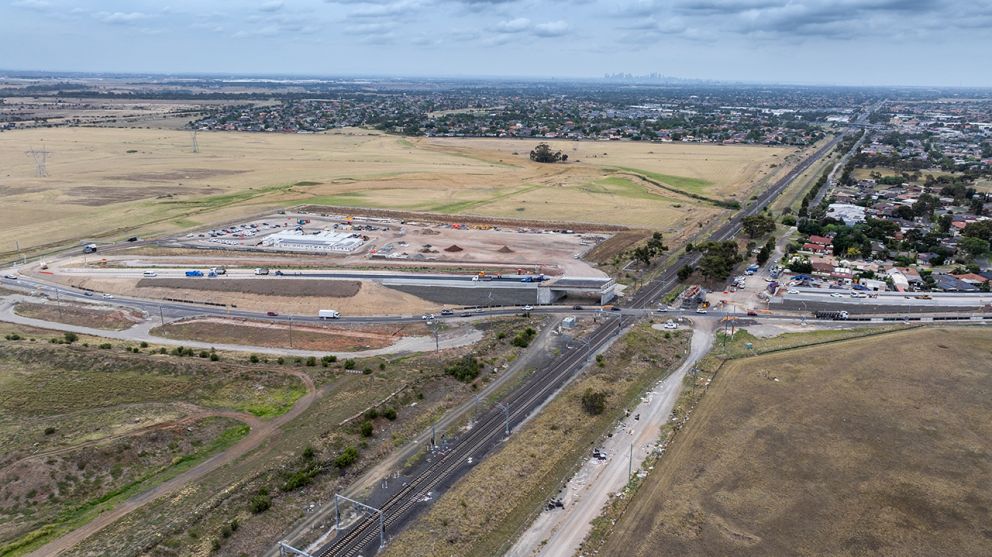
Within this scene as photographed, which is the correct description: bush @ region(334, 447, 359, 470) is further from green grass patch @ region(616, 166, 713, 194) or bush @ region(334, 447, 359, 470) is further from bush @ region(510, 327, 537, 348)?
green grass patch @ region(616, 166, 713, 194)

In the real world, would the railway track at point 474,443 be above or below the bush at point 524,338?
below

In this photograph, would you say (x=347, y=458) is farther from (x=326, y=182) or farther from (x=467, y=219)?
(x=326, y=182)

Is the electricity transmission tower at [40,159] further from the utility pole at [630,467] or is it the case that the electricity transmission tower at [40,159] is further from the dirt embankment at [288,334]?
the utility pole at [630,467]

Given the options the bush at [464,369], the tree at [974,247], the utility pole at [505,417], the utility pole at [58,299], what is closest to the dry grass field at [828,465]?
the utility pole at [505,417]

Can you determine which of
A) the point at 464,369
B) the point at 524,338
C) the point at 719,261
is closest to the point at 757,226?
the point at 719,261

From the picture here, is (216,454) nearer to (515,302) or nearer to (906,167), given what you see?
(515,302)

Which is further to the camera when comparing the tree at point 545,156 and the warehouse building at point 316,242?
the tree at point 545,156

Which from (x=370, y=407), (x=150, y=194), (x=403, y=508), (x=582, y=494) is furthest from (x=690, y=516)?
(x=150, y=194)
